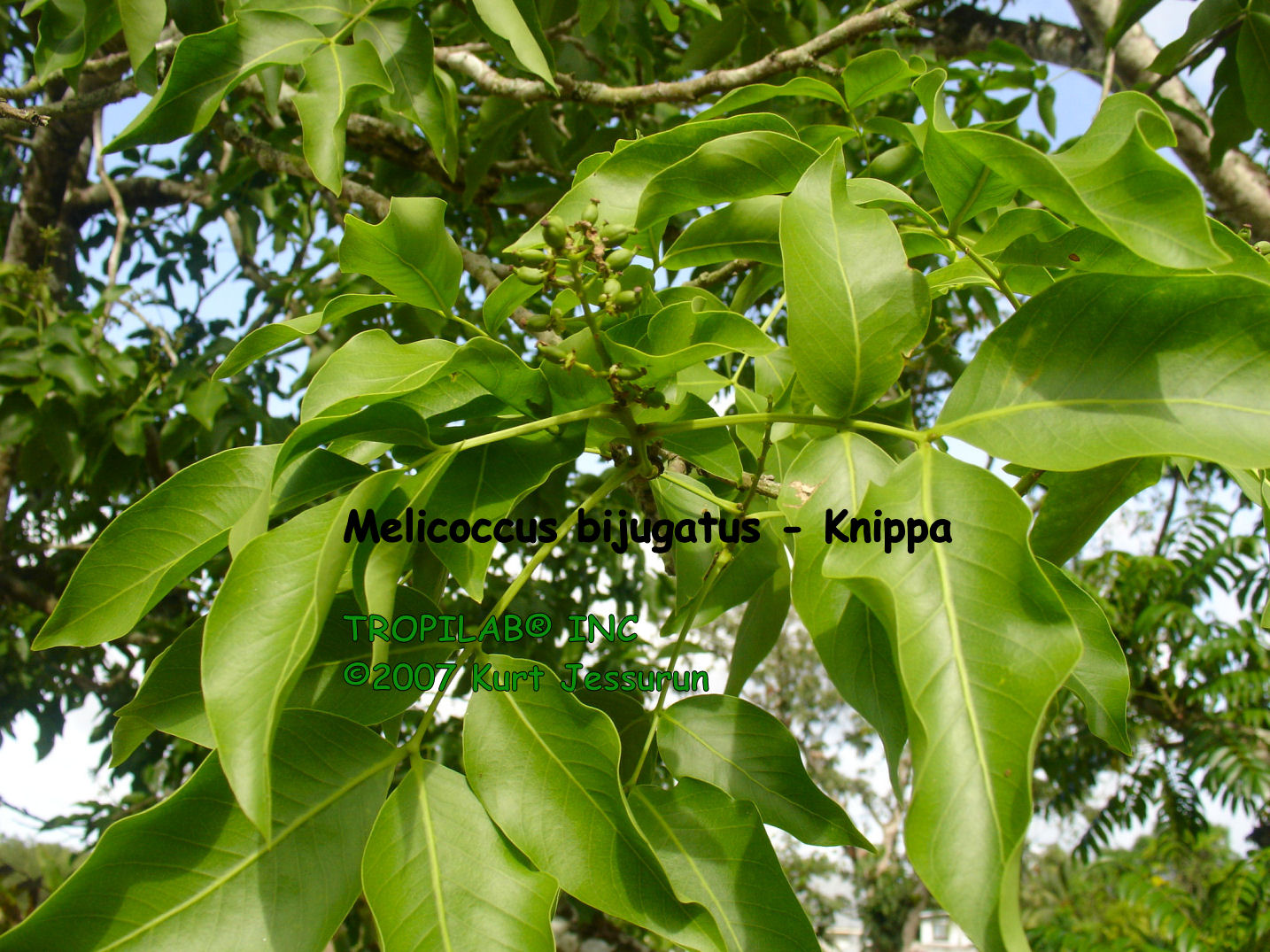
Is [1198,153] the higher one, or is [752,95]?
[1198,153]

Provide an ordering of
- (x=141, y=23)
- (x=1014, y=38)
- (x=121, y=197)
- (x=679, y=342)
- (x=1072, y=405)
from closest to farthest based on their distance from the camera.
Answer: (x=1072, y=405)
(x=679, y=342)
(x=141, y=23)
(x=1014, y=38)
(x=121, y=197)

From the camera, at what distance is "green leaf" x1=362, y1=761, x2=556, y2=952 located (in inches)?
24.8

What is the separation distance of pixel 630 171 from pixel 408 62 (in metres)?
0.52

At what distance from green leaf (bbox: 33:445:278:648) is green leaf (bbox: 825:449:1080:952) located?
541mm

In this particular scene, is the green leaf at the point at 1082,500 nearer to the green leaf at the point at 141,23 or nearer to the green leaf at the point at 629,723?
the green leaf at the point at 629,723

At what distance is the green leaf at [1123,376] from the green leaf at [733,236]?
1.00 feet

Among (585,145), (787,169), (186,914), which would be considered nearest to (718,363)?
(787,169)

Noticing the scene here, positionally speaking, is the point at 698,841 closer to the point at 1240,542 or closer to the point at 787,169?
the point at 787,169

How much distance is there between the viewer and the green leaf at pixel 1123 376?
61 centimetres

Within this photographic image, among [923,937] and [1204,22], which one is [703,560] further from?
[923,937]

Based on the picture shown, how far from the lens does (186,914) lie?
60 centimetres

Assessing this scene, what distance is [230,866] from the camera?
625 mm

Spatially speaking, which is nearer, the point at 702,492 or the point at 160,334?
the point at 702,492

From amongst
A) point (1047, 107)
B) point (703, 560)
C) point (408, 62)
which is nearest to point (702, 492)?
point (703, 560)
